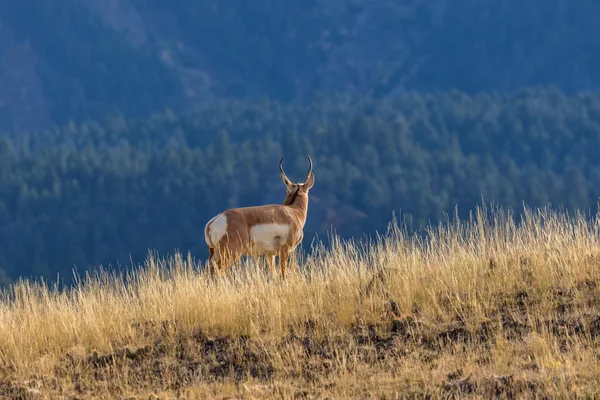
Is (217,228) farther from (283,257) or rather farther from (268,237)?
(283,257)

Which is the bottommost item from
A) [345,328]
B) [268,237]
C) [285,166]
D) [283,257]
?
[345,328]

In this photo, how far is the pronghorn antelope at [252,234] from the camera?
12383mm

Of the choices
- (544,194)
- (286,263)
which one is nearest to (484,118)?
(544,194)

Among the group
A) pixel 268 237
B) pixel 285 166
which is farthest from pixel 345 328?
pixel 285 166

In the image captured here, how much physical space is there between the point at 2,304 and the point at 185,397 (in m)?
4.34

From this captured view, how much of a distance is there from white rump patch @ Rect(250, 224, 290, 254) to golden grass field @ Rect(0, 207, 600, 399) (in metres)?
1.45

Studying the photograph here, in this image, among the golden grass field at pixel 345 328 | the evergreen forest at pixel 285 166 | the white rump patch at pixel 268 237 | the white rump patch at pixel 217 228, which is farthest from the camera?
the evergreen forest at pixel 285 166

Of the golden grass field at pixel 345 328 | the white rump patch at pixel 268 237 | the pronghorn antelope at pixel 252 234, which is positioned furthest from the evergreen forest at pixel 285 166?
the golden grass field at pixel 345 328

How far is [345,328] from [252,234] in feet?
12.7

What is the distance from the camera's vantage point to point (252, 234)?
40.8ft

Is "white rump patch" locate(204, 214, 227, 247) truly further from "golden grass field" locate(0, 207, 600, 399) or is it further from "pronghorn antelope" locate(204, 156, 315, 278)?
"golden grass field" locate(0, 207, 600, 399)

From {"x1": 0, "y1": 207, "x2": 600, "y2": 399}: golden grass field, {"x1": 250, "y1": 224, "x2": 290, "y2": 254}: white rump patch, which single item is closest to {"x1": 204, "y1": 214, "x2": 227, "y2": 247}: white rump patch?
{"x1": 250, "y1": 224, "x2": 290, "y2": 254}: white rump patch

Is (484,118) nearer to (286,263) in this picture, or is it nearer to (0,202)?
(0,202)

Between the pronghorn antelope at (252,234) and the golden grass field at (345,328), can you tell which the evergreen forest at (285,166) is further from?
the golden grass field at (345,328)
